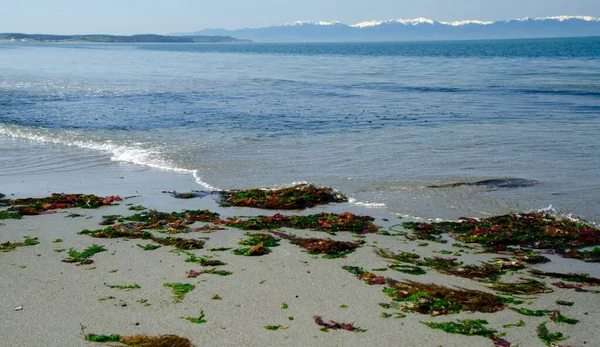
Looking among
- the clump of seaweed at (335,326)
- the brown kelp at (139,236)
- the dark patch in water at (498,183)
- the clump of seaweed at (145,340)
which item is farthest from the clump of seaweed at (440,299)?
the dark patch in water at (498,183)

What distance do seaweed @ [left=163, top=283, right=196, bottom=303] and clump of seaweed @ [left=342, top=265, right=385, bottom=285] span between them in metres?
1.68

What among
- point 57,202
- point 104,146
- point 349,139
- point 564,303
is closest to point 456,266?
point 564,303

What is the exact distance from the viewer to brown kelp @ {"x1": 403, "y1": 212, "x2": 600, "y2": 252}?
741cm

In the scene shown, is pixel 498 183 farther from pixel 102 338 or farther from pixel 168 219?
pixel 102 338

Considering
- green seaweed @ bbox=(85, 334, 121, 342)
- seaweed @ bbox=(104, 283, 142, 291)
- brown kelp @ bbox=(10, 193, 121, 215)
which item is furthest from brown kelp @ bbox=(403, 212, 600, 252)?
brown kelp @ bbox=(10, 193, 121, 215)

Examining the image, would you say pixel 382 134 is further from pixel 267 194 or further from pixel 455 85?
pixel 455 85

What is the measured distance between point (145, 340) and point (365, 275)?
2402 mm

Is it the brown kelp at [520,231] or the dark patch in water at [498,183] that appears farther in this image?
the dark patch in water at [498,183]

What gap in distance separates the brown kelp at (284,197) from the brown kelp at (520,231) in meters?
1.80

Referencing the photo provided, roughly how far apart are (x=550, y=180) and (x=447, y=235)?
4.30 metres

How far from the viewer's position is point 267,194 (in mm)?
9781

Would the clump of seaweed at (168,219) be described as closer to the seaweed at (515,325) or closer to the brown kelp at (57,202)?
the brown kelp at (57,202)

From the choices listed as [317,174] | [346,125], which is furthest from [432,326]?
[346,125]

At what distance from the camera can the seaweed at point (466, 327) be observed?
4.89 meters
